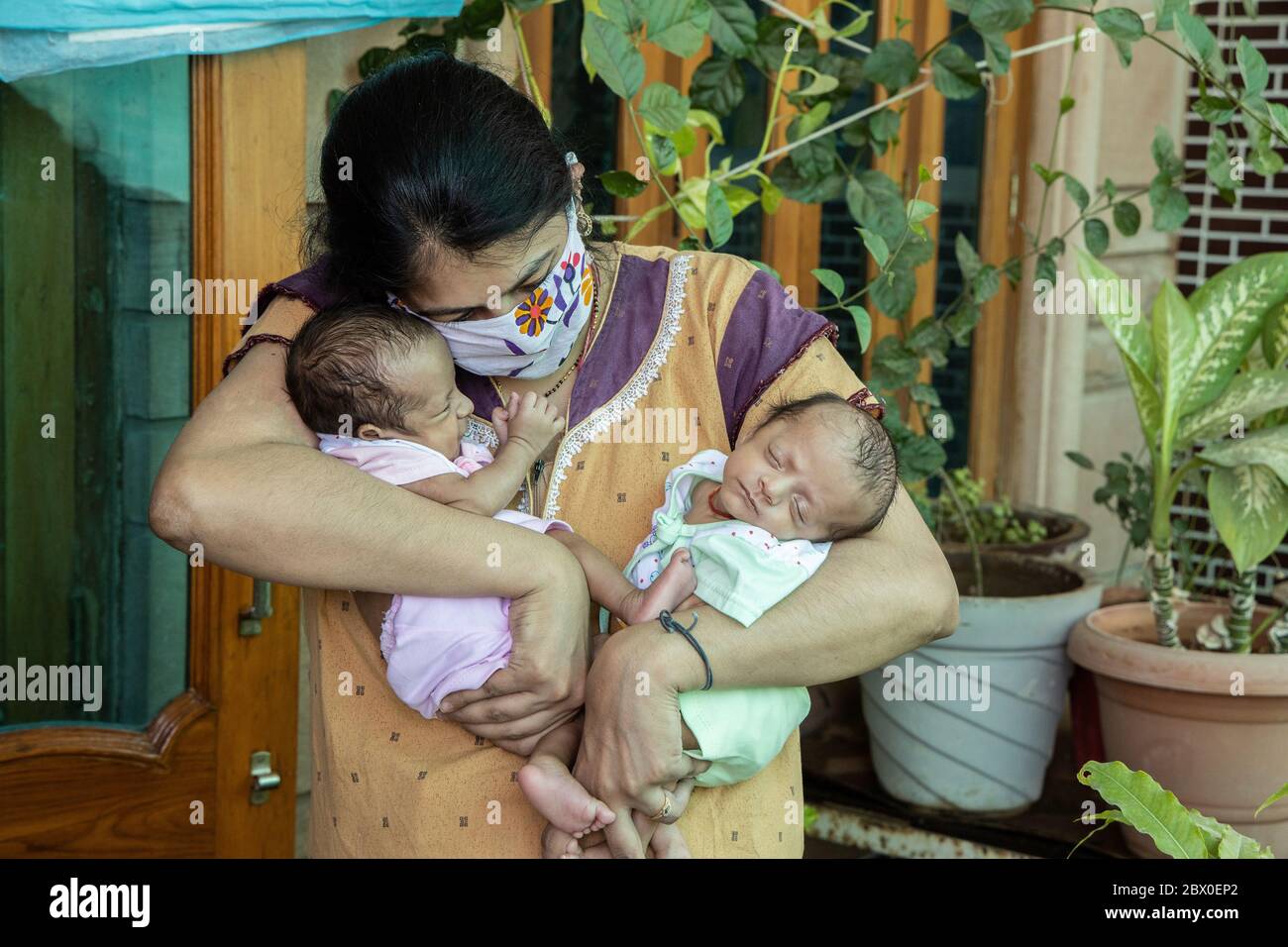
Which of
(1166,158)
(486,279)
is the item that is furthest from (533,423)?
(1166,158)

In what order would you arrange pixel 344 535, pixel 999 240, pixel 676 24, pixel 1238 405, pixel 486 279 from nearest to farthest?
pixel 344 535
pixel 486 279
pixel 676 24
pixel 1238 405
pixel 999 240

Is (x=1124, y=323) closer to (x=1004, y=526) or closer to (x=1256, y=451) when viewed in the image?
(x=1256, y=451)

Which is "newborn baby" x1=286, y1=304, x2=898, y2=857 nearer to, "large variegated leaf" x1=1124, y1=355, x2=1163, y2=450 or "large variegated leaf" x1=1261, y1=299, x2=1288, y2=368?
"large variegated leaf" x1=1124, y1=355, x2=1163, y2=450

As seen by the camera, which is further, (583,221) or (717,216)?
(717,216)

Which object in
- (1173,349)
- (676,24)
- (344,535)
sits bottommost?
(344,535)

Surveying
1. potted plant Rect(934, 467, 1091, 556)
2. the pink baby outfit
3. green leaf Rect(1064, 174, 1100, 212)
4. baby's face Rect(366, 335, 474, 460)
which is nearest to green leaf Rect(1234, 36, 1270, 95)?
green leaf Rect(1064, 174, 1100, 212)

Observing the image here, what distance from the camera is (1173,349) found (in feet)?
9.30

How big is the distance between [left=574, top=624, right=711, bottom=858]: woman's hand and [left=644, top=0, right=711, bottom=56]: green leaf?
1.15 metres

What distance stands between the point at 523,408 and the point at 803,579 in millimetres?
406

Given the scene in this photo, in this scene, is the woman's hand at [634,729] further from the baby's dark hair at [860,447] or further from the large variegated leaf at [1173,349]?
the large variegated leaf at [1173,349]

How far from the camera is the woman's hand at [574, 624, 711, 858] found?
1536 mm

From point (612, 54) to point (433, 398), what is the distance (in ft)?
2.80

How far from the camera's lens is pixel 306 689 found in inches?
113
